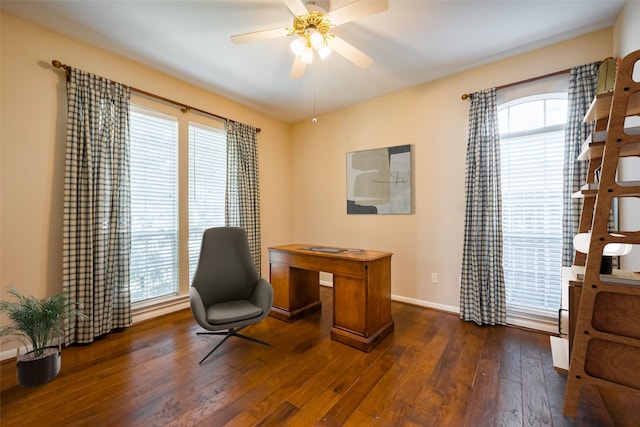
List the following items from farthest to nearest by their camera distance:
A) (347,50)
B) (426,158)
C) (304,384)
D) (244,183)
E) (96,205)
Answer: (244,183) → (426,158) → (96,205) → (347,50) → (304,384)

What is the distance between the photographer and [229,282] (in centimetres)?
250

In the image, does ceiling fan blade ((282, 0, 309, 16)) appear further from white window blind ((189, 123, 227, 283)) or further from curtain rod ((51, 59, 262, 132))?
white window blind ((189, 123, 227, 283))

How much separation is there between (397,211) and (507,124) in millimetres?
A: 1490

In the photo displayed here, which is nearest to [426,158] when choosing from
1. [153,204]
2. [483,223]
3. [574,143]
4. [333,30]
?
[483,223]

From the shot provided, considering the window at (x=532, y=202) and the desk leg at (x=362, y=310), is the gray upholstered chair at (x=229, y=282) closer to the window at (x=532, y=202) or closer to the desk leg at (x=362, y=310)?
the desk leg at (x=362, y=310)

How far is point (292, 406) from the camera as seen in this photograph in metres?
1.57

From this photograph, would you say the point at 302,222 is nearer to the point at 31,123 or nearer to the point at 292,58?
the point at 292,58

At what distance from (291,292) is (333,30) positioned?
260 cm

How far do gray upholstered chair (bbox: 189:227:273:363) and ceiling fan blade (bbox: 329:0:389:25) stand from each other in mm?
1981

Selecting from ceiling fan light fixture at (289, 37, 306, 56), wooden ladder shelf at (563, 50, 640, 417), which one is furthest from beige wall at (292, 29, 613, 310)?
ceiling fan light fixture at (289, 37, 306, 56)

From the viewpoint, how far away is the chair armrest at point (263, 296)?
7.36ft

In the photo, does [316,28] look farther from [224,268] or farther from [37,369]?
[37,369]

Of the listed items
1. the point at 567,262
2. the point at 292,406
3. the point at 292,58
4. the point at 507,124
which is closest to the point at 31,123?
the point at 292,58

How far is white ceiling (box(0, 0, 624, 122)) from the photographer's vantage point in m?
1.99
